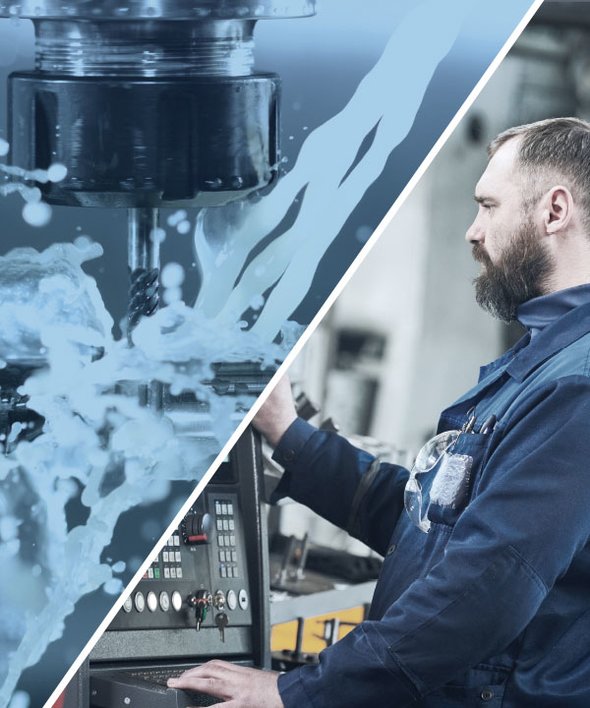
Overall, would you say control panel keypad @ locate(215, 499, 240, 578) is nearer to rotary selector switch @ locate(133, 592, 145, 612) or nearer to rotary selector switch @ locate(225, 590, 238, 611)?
rotary selector switch @ locate(225, 590, 238, 611)

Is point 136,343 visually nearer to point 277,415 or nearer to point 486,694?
point 277,415

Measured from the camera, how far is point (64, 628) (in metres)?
1.81

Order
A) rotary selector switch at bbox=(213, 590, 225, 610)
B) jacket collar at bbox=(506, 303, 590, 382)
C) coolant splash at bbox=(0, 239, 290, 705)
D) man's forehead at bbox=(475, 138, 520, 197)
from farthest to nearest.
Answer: rotary selector switch at bbox=(213, 590, 225, 610)
man's forehead at bbox=(475, 138, 520, 197)
jacket collar at bbox=(506, 303, 590, 382)
coolant splash at bbox=(0, 239, 290, 705)

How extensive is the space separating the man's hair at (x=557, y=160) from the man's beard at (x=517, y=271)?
0.22ft

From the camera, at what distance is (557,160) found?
6.35 ft

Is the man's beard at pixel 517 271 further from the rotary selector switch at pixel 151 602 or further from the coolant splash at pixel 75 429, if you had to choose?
the rotary selector switch at pixel 151 602

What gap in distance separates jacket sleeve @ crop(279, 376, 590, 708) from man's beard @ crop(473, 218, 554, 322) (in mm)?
284

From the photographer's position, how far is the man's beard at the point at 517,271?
1950mm

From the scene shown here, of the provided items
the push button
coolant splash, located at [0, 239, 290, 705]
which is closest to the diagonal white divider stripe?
coolant splash, located at [0, 239, 290, 705]

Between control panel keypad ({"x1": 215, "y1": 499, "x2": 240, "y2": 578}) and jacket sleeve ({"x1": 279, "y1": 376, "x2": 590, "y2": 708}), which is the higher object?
jacket sleeve ({"x1": 279, "y1": 376, "x2": 590, "y2": 708})

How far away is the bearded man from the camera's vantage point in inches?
65.4

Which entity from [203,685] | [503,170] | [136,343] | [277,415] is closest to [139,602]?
[203,685]

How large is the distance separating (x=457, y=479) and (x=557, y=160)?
54 cm

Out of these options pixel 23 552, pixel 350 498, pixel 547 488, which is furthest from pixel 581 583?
pixel 23 552
